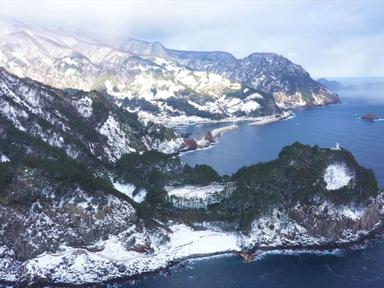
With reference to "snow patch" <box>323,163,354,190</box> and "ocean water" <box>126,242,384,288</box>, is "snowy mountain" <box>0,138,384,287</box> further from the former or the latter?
"ocean water" <box>126,242,384,288</box>

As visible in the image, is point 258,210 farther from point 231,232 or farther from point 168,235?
point 168,235

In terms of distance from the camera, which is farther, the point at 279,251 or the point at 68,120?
the point at 68,120

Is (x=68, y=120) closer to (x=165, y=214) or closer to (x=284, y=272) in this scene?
(x=165, y=214)

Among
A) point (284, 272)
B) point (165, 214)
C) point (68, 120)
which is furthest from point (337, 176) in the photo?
point (68, 120)

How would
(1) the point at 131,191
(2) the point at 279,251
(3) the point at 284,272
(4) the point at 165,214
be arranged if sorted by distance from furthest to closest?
(1) the point at 131,191, (4) the point at 165,214, (2) the point at 279,251, (3) the point at 284,272

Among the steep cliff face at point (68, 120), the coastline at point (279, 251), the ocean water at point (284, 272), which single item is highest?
the steep cliff face at point (68, 120)

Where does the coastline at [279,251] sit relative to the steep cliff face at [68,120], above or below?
below

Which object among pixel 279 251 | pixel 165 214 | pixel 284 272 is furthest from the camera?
pixel 165 214

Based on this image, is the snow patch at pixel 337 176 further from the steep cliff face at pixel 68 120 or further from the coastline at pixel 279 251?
the steep cliff face at pixel 68 120

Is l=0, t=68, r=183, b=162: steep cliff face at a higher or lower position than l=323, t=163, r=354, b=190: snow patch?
higher

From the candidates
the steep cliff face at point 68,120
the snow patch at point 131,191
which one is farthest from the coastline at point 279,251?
the steep cliff face at point 68,120

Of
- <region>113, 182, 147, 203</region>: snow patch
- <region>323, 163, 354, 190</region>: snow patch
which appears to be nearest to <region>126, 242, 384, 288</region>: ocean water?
<region>323, 163, 354, 190</region>: snow patch
